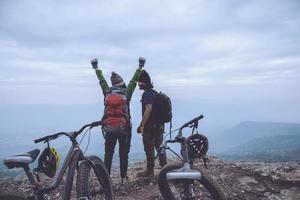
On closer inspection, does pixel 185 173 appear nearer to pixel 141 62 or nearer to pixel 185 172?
pixel 185 172

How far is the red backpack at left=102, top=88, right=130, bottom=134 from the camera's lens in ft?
31.5

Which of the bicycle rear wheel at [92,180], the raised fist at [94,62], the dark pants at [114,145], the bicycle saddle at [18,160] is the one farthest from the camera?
the raised fist at [94,62]

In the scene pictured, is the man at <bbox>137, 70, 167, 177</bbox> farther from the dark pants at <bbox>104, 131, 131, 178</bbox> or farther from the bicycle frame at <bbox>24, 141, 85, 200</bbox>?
the bicycle frame at <bbox>24, 141, 85, 200</bbox>

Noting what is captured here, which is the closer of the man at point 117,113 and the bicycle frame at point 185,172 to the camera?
the bicycle frame at point 185,172

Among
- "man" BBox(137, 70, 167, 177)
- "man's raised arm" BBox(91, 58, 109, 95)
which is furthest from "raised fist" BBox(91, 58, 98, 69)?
"man" BBox(137, 70, 167, 177)

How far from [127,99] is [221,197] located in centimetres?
499

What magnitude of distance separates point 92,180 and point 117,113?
335 cm

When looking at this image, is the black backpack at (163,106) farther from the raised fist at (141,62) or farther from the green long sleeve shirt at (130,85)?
the raised fist at (141,62)

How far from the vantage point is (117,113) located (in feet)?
31.8

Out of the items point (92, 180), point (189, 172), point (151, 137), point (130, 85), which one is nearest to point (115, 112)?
point (130, 85)

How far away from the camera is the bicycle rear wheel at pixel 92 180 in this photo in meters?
5.80

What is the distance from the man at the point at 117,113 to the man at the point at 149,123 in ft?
1.03

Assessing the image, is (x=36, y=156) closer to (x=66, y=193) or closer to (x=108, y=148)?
(x=66, y=193)

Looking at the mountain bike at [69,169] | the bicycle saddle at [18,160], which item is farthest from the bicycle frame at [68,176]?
the bicycle saddle at [18,160]
